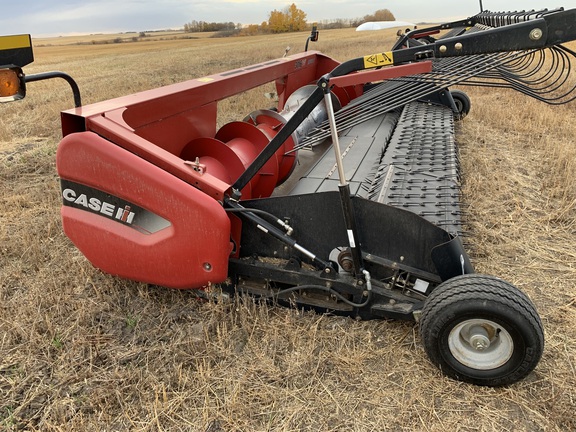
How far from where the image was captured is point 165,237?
2.34 meters

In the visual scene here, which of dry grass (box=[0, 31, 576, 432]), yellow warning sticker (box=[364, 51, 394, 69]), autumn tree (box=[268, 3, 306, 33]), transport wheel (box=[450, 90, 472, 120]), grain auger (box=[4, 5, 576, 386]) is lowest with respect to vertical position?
dry grass (box=[0, 31, 576, 432])

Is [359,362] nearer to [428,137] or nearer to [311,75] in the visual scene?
[428,137]

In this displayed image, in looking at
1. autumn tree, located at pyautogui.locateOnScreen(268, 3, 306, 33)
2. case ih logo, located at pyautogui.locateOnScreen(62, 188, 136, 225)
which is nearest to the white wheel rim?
case ih logo, located at pyautogui.locateOnScreen(62, 188, 136, 225)

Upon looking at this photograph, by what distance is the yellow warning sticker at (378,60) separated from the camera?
7.45 feet

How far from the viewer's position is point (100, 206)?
2.44 metres

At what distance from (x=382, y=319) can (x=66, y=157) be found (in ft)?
5.69

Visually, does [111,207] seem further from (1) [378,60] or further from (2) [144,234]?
(1) [378,60]

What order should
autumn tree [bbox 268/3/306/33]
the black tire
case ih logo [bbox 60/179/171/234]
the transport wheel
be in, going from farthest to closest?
autumn tree [bbox 268/3/306/33] → the transport wheel → case ih logo [bbox 60/179/171/234] → the black tire

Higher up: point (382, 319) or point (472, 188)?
point (472, 188)

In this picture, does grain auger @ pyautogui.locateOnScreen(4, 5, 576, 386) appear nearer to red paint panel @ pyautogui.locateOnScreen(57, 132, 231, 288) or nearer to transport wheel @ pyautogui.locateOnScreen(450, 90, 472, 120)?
red paint panel @ pyautogui.locateOnScreen(57, 132, 231, 288)

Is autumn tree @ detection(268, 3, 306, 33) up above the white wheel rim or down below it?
above

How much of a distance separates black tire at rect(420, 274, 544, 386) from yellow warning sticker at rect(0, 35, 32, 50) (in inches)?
82.7

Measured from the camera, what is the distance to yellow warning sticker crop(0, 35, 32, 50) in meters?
2.13

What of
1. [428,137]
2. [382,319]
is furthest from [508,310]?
[428,137]
